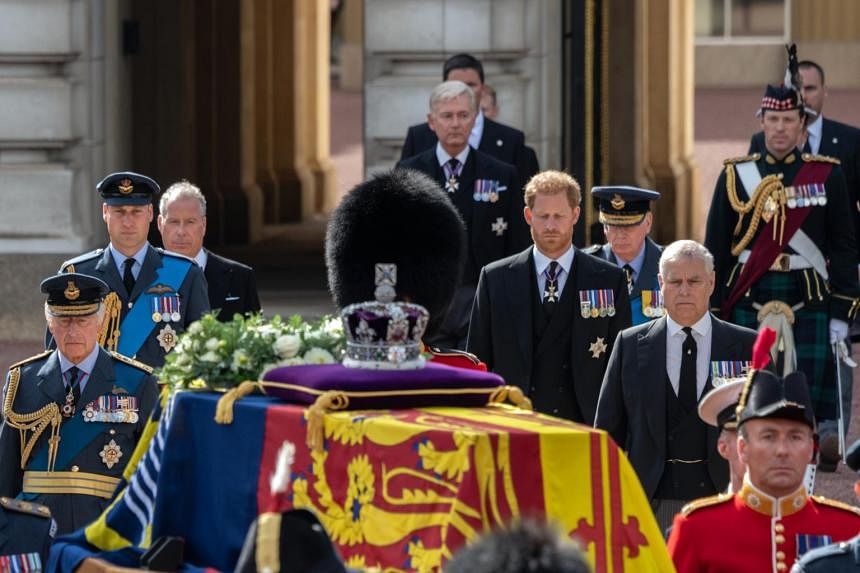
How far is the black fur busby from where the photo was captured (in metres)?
5.90

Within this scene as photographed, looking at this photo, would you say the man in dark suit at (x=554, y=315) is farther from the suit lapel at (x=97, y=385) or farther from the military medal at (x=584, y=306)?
the suit lapel at (x=97, y=385)

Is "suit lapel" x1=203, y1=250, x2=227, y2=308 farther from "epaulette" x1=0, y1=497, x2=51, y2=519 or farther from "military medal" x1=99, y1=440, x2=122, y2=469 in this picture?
"epaulette" x1=0, y1=497, x2=51, y2=519

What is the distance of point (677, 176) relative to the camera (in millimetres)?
21031

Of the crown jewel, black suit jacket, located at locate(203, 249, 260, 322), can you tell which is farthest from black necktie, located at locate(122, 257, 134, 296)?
the crown jewel

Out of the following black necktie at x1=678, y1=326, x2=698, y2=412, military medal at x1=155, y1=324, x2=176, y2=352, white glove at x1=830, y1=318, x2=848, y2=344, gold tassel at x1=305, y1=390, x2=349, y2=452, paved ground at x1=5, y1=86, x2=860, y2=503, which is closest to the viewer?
gold tassel at x1=305, y1=390, x2=349, y2=452

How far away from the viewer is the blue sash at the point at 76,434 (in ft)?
25.6

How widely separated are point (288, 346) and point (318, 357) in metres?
0.08

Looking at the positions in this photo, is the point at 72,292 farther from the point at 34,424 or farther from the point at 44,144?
the point at 44,144

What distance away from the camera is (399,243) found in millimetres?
5914

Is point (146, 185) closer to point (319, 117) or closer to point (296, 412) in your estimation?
point (296, 412)

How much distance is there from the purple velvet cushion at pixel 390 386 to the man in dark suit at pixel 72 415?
7.85 feet

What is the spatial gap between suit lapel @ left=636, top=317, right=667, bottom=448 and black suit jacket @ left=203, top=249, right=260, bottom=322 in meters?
2.41

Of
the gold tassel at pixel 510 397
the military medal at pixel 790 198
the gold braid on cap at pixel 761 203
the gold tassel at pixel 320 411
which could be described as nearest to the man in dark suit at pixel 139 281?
the gold braid on cap at pixel 761 203

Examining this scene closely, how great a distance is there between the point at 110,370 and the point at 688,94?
51.3 feet
